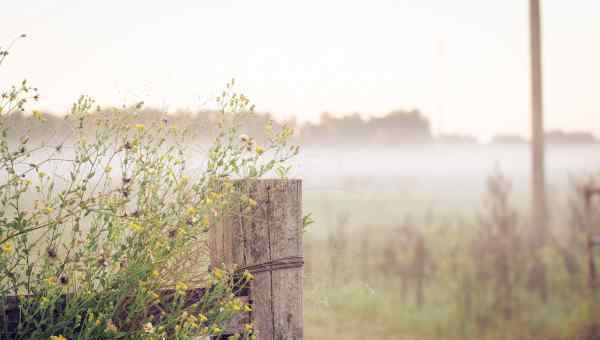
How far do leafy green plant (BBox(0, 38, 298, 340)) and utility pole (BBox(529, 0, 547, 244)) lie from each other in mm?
7435

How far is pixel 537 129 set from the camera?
867 cm

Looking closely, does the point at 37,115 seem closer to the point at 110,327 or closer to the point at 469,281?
the point at 110,327

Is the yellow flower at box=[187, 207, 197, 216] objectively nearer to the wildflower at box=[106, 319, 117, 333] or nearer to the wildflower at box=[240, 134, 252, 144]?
the wildflower at box=[240, 134, 252, 144]

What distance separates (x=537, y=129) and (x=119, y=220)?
7.96 meters

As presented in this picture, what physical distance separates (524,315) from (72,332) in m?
5.60

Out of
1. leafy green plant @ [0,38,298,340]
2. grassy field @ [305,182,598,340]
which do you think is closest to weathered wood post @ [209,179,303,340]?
leafy green plant @ [0,38,298,340]

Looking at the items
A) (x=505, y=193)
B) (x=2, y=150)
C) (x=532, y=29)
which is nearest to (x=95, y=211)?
(x=2, y=150)

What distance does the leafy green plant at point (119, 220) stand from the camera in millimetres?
1901

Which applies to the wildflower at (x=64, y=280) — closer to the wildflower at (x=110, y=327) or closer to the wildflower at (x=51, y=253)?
the wildflower at (x=51, y=253)

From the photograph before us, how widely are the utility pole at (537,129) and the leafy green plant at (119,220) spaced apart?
743 centimetres

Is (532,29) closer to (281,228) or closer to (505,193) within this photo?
(505,193)

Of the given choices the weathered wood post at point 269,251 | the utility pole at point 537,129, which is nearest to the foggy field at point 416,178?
the utility pole at point 537,129

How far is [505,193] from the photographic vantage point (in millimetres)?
6605

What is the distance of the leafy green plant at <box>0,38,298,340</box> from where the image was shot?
190 centimetres
